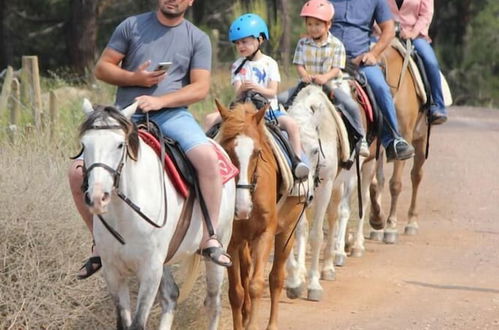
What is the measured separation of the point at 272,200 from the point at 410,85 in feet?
17.2

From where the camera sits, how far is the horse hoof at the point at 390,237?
1363 centimetres

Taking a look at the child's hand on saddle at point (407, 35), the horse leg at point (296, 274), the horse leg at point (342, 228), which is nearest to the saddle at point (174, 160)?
the horse leg at point (296, 274)

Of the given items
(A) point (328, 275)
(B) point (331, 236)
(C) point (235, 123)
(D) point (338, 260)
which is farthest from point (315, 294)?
(C) point (235, 123)

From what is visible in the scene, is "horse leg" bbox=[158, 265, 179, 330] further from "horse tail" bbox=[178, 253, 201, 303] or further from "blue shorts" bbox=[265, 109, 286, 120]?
"blue shorts" bbox=[265, 109, 286, 120]

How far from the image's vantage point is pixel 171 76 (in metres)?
7.93

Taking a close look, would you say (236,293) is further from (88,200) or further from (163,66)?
(88,200)

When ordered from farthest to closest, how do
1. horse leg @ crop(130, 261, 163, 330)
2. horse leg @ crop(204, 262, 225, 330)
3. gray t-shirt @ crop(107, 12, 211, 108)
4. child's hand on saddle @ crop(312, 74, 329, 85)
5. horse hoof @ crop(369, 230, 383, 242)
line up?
horse hoof @ crop(369, 230, 383, 242) < child's hand on saddle @ crop(312, 74, 329, 85) < horse leg @ crop(204, 262, 225, 330) < gray t-shirt @ crop(107, 12, 211, 108) < horse leg @ crop(130, 261, 163, 330)

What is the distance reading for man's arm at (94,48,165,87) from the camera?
7.64 m

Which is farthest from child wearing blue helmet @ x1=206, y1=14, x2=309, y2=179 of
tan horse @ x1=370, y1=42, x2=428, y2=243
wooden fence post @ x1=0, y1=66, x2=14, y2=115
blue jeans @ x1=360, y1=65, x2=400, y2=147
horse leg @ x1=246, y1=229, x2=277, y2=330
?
wooden fence post @ x1=0, y1=66, x2=14, y2=115

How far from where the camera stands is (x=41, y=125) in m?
12.5

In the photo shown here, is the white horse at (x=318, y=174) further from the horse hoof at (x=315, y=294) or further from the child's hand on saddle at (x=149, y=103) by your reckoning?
the child's hand on saddle at (x=149, y=103)

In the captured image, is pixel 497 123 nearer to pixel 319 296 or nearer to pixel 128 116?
pixel 319 296

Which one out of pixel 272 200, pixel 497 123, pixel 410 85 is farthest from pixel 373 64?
pixel 497 123

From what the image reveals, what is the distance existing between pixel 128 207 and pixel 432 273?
528cm
